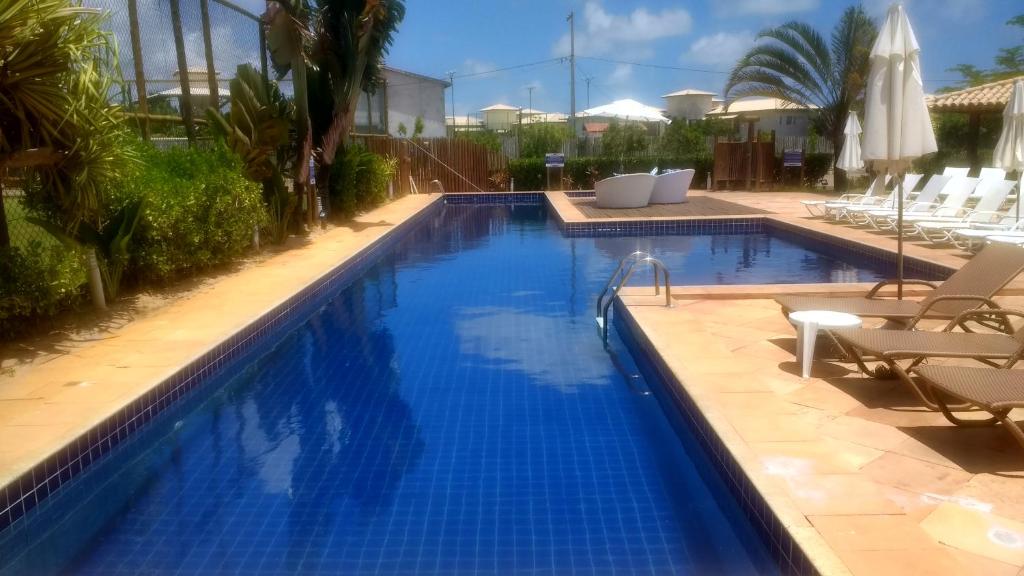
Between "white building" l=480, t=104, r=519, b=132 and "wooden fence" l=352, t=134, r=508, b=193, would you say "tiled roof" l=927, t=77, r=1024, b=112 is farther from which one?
"white building" l=480, t=104, r=519, b=132

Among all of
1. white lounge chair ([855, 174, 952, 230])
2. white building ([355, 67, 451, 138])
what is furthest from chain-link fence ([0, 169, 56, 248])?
white building ([355, 67, 451, 138])

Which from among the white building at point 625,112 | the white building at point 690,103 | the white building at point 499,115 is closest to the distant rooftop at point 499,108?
the white building at point 499,115

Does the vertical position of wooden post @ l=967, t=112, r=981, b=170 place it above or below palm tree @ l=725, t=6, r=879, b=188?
below

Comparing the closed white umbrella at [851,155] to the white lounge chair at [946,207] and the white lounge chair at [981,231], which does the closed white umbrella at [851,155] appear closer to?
the white lounge chair at [946,207]

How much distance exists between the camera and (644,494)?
402cm

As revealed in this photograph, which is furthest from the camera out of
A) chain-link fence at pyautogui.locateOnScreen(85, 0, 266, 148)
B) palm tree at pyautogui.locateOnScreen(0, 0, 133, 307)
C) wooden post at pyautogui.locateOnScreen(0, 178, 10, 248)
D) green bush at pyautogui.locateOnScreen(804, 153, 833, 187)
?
green bush at pyautogui.locateOnScreen(804, 153, 833, 187)

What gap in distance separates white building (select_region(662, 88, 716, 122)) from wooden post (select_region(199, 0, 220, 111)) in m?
37.5

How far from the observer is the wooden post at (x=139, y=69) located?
8253 mm

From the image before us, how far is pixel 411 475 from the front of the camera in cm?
427

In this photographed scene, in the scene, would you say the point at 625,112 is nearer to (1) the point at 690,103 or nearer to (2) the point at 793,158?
(2) the point at 793,158

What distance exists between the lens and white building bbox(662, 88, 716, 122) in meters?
45.3

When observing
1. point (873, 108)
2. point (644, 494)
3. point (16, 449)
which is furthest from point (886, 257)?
point (16, 449)

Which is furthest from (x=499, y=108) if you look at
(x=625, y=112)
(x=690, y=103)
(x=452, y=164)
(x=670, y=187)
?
(x=670, y=187)

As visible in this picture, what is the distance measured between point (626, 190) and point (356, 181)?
5608 millimetres
